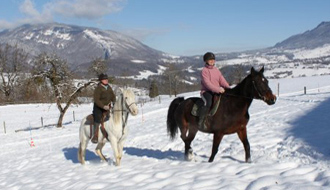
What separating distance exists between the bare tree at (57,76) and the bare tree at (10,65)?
107 ft

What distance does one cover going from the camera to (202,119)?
7832 millimetres

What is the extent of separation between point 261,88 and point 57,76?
22743mm

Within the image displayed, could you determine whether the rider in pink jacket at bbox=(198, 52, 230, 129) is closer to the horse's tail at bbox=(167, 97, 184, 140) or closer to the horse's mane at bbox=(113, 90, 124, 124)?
Answer: the horse's tail at bbox=(167, 97, 184, 140)

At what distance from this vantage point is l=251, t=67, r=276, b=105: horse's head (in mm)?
6818

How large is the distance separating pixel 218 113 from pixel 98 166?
4.05 metres

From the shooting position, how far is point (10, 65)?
2195 inches

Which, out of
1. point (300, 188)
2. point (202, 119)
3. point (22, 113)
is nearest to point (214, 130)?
point (202, 119)

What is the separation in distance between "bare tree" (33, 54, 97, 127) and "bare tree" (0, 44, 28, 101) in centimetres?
3264

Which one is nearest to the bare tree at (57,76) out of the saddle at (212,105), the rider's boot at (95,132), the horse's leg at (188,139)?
the rider's boot at (95,132)

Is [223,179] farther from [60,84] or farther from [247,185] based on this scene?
[60,84]

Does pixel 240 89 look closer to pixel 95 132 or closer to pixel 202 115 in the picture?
pixel 202 115

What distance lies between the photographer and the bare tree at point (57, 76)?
85.3 feet

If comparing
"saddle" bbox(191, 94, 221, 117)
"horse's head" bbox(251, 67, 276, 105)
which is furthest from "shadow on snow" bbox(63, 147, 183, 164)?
"horse's head" bbox(251, 67, 276, 105)

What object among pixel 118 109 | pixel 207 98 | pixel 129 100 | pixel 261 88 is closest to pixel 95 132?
pixel 118 109
